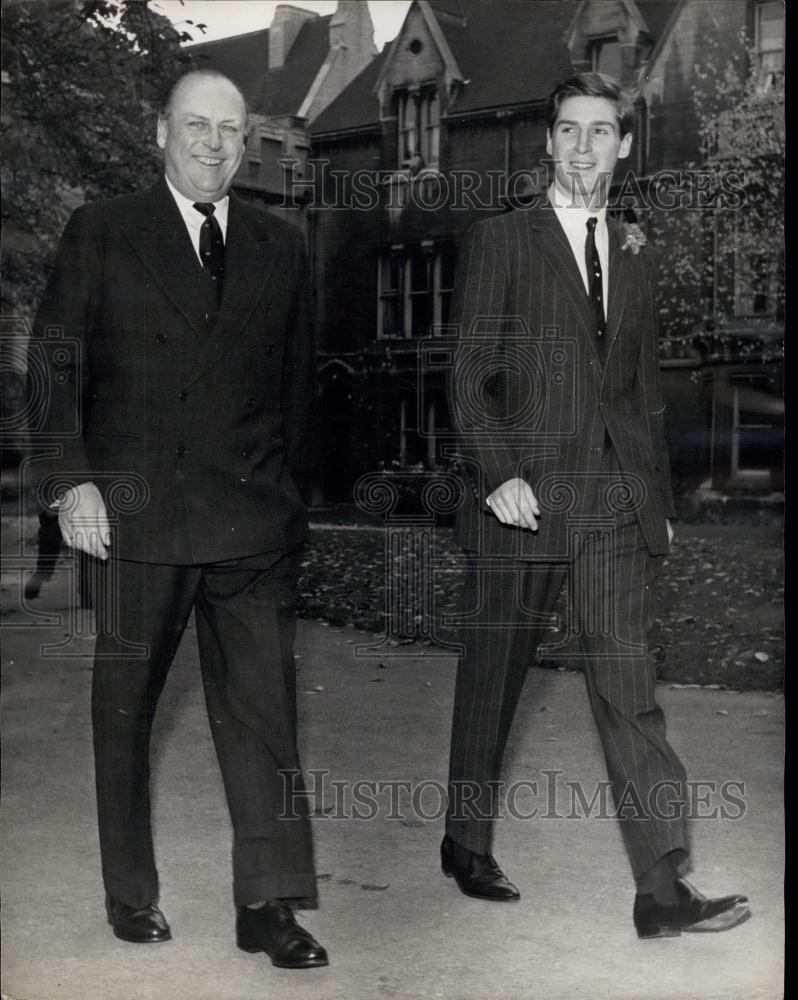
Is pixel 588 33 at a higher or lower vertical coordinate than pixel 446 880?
higher

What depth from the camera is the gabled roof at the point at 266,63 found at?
14.9ft

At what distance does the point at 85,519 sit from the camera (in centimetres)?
433

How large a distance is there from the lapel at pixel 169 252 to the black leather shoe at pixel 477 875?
6.16ft

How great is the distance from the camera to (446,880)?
4754mm

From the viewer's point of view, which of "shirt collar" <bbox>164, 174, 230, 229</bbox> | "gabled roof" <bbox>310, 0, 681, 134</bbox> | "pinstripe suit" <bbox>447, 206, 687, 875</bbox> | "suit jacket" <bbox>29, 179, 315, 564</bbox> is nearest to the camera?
"suit jacket" <bbox>29, 179, 315, 564</bbox>

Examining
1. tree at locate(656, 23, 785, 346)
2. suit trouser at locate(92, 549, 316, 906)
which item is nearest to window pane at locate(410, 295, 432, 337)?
tree at locate(656, 23, 785, 346)

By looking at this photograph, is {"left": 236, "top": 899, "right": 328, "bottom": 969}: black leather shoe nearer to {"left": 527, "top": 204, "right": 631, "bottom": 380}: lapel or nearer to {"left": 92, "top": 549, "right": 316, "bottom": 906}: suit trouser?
{"left": 92, "top": 549, "right": 316, "bottom": 906}: suit trouser

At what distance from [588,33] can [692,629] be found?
351cm

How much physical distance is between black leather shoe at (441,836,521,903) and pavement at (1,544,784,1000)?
0.04 meters

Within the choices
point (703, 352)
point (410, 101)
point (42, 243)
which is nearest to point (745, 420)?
point (703, 352)

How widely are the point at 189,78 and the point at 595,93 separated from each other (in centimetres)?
128

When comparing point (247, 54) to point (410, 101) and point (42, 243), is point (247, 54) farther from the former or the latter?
point (42, 243)

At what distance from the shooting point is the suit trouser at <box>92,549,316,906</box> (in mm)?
4363

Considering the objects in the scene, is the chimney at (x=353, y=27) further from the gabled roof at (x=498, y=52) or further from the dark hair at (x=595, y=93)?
the dark hair at (x=595, y=93)
